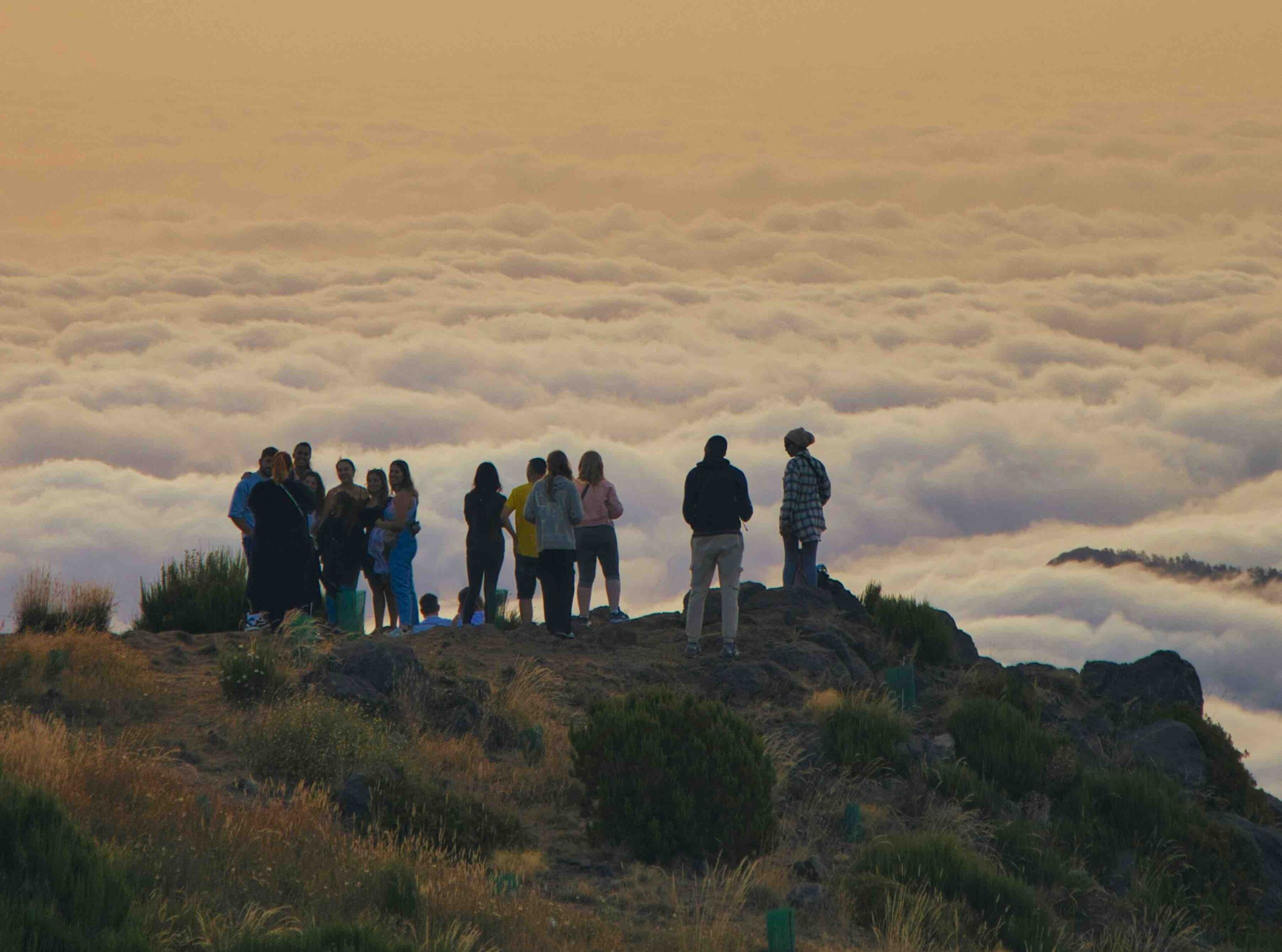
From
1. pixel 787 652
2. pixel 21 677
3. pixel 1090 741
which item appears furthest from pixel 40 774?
pixel 1090 741

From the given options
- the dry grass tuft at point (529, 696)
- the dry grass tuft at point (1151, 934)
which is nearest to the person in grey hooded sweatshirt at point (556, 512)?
the dry grass tuft at point (529, 696)

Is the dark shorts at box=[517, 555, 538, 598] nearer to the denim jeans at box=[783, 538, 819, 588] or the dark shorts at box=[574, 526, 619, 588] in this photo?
the dark shorts at box=[574, 526, 619, 588]

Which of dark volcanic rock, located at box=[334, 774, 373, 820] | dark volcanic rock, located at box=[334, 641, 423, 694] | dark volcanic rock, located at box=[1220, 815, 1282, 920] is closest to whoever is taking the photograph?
dark volcanic rock, located at box=[334, 774, 373, 820]

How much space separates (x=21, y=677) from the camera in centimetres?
1449

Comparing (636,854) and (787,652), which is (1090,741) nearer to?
(787,652)

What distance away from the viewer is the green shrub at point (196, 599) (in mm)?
19875

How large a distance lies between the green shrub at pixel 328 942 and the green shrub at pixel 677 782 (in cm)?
403

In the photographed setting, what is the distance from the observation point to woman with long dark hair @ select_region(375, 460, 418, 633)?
56.1 ft

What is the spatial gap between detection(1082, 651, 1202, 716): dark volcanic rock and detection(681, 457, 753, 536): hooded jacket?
10.4 meters

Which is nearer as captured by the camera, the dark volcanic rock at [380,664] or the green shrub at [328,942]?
Result: the green shrub at [328,942]

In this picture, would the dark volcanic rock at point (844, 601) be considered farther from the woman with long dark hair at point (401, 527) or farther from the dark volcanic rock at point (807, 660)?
the woman with long dark hair at point (401, 527)

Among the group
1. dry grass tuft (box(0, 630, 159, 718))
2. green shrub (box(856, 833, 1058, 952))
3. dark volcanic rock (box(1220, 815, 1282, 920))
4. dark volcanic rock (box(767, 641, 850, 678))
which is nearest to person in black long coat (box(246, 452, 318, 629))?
dry grass tuft (box(0, 630, 159, 718))

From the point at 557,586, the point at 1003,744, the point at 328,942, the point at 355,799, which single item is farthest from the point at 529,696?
the point at 328,942

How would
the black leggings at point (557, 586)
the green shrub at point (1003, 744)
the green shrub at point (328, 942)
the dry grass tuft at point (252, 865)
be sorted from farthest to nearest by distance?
the green shrub at point (1003, 744) → the black leggings at point (557, 586) → the dry grass tuft at point (252, 865) → the green shrub at point (328, 942)
